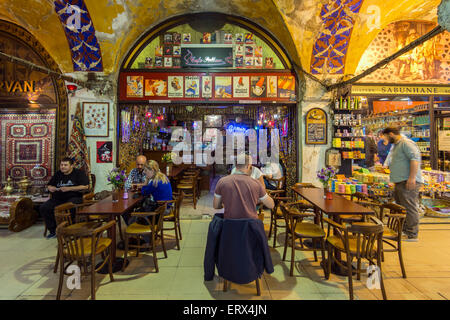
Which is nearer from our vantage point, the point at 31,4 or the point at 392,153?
the point at 392,153

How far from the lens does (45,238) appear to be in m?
4.26

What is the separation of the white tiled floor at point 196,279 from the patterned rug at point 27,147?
2.28 m

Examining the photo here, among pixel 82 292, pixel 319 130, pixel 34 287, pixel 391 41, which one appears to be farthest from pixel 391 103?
pixel 34 287

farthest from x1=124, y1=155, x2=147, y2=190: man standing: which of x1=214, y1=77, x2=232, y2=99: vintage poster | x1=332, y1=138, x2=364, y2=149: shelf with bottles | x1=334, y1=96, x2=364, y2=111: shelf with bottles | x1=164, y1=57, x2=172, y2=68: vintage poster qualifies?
x1=334, y1=96, x2=364, y2=111: shelf with bottles

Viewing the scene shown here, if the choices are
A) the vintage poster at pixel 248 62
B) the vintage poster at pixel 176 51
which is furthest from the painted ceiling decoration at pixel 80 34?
the vintage poster at pixel 248 62

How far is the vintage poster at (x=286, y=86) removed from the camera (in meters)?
5.81

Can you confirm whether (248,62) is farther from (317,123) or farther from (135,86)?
(135,86)

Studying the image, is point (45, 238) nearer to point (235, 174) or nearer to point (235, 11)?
point (235, 174)

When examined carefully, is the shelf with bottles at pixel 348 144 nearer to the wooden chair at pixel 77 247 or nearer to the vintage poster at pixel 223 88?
the vintage poster at pixel 223 88

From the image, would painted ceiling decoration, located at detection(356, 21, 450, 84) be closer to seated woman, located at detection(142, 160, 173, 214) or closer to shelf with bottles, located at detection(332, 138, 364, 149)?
shelf with bottles, located at detection(332, 138, 364, 149)

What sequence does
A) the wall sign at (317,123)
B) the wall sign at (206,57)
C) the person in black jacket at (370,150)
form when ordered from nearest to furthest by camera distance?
the wall sign at (317,123), the wall sign at (206,57), the person in black jacket at (370,150)

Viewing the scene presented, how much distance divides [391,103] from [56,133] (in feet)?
29.3

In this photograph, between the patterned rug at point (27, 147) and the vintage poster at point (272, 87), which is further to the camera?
the vintage poster at point (272, 87)

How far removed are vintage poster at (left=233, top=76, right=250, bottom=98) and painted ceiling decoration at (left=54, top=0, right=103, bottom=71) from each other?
318cm
